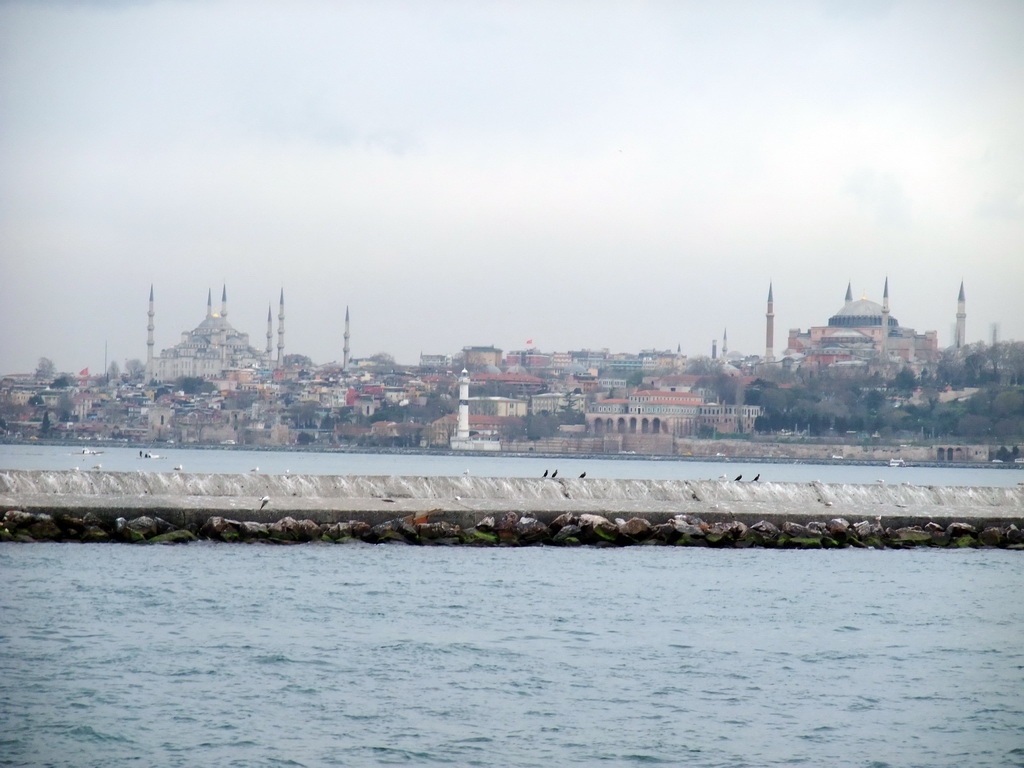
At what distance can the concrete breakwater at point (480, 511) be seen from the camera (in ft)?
44.2

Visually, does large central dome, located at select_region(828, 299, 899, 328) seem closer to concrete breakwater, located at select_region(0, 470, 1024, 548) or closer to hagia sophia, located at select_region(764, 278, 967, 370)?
hagia sophia, located at select_region(764, 278, 967, 370)

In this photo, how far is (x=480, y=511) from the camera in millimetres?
14477

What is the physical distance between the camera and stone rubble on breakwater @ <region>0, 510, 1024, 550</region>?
43.2 ft

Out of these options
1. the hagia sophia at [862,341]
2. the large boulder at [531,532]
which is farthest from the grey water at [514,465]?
the large boulder at [531,532]

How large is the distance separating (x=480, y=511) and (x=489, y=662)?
6104 mm

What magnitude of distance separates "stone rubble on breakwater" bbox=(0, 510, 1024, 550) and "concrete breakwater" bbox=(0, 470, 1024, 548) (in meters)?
0.01

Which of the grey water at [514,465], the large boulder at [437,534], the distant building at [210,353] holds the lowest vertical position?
the grey water at [514,465]

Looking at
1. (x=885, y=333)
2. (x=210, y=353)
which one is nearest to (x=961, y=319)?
(x=885, y=333)

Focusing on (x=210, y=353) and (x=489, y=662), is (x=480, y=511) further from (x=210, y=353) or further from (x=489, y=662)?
(x=210, y=353)

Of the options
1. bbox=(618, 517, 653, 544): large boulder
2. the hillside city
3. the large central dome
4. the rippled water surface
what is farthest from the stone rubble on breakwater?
the large central dome

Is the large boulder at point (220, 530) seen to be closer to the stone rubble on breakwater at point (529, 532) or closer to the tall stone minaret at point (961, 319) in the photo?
the stone rubble on breakwater at point (529, 532)

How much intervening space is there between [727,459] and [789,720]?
65.1m

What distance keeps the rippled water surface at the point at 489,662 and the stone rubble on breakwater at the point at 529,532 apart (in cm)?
47

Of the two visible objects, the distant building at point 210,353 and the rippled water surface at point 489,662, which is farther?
the distant building at point 210,353
